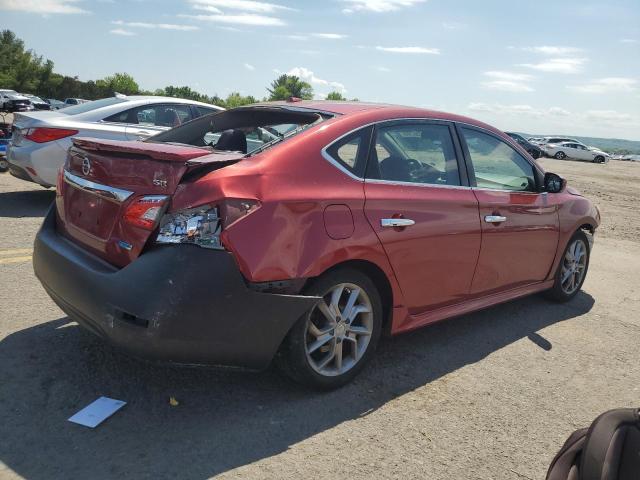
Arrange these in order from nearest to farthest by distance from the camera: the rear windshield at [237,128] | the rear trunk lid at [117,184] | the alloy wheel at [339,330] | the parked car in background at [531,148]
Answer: the rear trunk lid at [117,184]
the alloy wheel at [339,330]
the rear windshield at [237,128]
the parked car in background at [531,148]

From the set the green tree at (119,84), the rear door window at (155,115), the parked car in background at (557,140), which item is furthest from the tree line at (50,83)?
the rear door window at (155,115)

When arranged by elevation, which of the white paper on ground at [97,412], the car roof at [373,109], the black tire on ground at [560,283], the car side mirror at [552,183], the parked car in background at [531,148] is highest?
the car roof at [373,109]

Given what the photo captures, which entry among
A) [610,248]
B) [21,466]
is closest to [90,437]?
[21,466]

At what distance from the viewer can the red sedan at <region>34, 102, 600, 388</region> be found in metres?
2.87

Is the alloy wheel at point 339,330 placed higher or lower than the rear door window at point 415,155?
lower

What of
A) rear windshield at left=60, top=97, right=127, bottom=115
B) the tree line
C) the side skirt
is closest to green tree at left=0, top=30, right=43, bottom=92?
the tree line

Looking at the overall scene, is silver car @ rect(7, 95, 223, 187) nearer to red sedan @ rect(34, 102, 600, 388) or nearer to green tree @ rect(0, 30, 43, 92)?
red sedan @ rect(34, 102, 600, 388)

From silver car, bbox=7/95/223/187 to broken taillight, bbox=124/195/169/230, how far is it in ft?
16.8

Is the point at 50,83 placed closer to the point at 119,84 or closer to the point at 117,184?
the point at 119,84

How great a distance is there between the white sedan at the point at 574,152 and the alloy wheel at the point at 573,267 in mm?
41641

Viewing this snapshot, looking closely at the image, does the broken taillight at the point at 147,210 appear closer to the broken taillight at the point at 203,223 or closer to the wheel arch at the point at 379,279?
the broken taillight at the point at 203,223

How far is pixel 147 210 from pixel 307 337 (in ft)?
3.67

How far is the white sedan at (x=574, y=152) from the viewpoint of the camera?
143 feet

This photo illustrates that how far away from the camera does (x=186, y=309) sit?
9.17 feet
